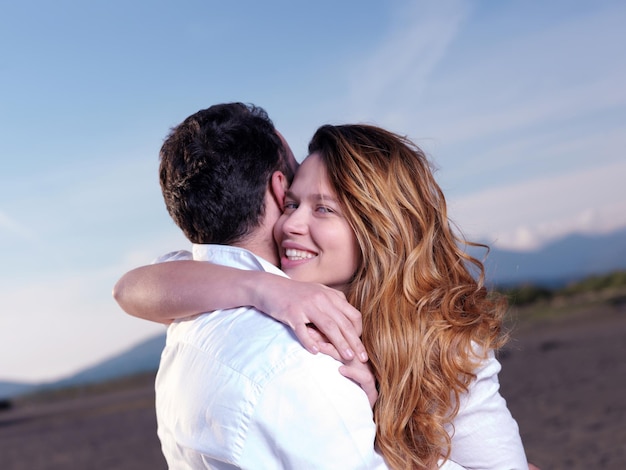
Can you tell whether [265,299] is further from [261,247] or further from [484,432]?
[484,432]

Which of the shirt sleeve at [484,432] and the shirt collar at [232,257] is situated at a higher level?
the shirt collar at [232,257]

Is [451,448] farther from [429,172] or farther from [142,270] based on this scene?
[142,270]

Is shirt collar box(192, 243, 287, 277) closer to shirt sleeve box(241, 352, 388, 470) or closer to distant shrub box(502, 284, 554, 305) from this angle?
shirt sleeve box(241, 352, 388, 470)

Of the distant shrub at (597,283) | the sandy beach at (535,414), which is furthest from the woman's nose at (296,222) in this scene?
the distant shrub at (597,283)

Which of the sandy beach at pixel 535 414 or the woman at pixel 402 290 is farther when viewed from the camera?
the sandy beach at pixel 535 414

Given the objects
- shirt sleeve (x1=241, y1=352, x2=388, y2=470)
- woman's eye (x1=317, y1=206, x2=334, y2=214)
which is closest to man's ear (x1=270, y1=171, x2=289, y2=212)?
woman's eye (x1=317, y1=206, x2=334, y2=214)

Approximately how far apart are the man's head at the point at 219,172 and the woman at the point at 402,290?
133 millimetres

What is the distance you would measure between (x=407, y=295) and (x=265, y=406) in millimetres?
763

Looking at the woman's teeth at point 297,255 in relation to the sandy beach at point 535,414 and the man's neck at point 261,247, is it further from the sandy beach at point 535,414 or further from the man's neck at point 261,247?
the sandy beach at point 535,414

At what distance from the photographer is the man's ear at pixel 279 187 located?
2.36 meters

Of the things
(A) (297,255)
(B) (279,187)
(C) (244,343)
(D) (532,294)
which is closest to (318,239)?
(A) (297,255)

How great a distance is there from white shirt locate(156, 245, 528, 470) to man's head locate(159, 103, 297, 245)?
0.29 m

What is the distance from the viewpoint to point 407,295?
239cm

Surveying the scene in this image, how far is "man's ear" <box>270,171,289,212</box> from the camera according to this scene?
236 centimetres
